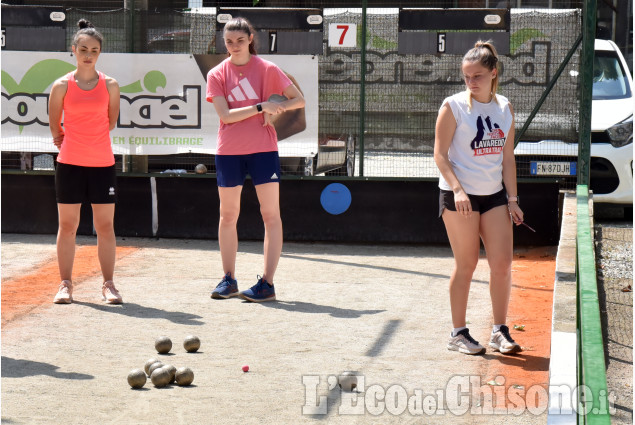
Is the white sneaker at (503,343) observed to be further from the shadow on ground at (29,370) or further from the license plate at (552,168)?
the license plate at (552,168)

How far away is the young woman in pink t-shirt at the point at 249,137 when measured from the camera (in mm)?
7449

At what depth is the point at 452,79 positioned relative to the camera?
1009 cm

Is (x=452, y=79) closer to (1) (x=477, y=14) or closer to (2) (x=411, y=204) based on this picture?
(1) (x=477, y=14)

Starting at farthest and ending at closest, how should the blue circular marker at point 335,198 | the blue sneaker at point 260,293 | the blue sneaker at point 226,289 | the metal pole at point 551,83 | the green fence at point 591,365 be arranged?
1. the blue circular marker at point 335,198
2. the metal pole at point 551,83
3. the blue sneaker at point 226,289
4. the blue sneaker at point 260,293
5. the green fence at point 591,365

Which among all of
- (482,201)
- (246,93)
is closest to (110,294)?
(246,93)

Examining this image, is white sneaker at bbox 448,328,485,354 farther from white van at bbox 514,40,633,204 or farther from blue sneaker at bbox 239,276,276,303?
white van at bbox 514,40,633,204

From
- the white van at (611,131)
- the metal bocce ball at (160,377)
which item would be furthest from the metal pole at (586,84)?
the metal bocce ball at (160,377)

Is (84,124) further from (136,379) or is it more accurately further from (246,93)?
(136,379)

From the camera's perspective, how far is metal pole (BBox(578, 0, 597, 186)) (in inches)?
384

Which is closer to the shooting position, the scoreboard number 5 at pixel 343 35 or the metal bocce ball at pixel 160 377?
the metal bocce ball at pixel 160 377

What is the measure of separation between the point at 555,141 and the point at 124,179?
4628 millimetres

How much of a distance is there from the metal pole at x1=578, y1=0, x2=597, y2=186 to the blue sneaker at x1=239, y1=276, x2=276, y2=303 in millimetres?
4178

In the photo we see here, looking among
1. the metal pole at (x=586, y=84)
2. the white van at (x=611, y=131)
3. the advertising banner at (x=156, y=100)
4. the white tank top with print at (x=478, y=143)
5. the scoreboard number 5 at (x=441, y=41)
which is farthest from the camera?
the white van at (x=611, y=131)

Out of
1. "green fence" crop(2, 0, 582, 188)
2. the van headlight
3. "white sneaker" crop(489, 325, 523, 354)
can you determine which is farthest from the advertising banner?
"white sneaker" crop(489, 325, 523, 354)
